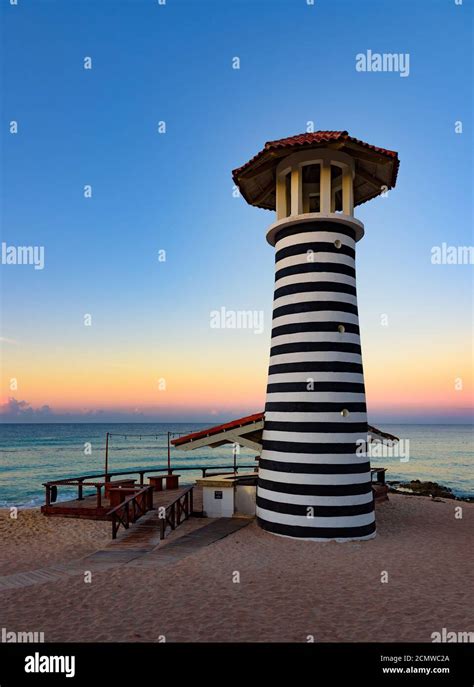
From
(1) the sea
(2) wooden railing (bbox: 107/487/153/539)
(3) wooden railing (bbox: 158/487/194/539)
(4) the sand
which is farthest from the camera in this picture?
(1) the sea

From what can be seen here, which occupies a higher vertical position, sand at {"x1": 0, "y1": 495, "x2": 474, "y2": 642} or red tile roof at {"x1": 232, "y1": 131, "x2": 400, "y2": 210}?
red tile roof at {"x1": 232, "y1": 131, "x2": 400, "y2": 210}

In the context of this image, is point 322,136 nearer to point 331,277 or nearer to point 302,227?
point 302,227

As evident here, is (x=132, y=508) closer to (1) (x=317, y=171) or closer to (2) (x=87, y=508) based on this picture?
(2) (x=87, y=508)

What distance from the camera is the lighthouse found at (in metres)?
13.4

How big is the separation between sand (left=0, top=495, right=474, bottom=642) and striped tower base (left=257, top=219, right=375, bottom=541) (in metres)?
0.90

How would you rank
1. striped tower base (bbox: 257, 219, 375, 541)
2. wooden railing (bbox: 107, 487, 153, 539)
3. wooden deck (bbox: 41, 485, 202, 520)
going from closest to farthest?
striped tower base (bbox: 257, 219, 375, 541) → wooden railing (bbox: 107, 487, 153, 539) → wooden deck (bbox: 41, 485, 202, 520)

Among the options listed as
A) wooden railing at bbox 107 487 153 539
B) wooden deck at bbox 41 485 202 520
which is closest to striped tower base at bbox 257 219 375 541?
wooden railing at bbox 107 487 153 539

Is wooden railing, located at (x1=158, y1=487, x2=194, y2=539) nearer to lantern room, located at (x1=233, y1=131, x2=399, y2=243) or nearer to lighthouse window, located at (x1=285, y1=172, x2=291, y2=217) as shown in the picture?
lantern room, located at (x1=233, y1=131, x2=399, y2=243)

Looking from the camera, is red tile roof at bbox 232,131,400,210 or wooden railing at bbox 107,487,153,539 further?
wooden railing at bbox 107,487,153,539
